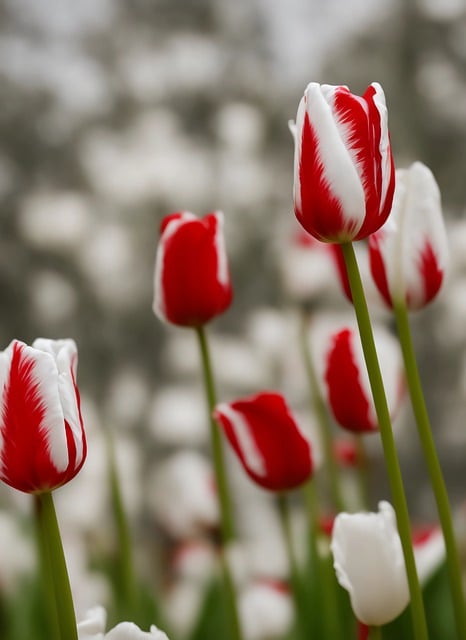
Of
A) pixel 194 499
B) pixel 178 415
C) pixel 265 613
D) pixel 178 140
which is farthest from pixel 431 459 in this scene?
pixel 178 140

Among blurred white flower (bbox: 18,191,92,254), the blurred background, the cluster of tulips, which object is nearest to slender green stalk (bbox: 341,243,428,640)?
the cluster of tulips

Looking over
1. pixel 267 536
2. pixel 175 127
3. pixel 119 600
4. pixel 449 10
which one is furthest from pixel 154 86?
pixel 119 600

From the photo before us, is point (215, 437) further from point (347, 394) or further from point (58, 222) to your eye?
point (58, 222)

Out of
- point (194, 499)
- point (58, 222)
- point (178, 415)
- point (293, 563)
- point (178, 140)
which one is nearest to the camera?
point (293, 563)

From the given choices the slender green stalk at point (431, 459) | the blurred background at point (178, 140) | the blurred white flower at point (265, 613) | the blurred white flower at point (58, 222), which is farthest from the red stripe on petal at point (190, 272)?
the blurred background at point (178, 140)

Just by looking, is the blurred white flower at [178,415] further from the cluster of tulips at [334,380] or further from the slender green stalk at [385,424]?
the slender green stalk at [385,424]

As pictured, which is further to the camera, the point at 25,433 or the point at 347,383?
the point at 347,383

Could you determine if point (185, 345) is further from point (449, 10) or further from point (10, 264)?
point (449, 10)
